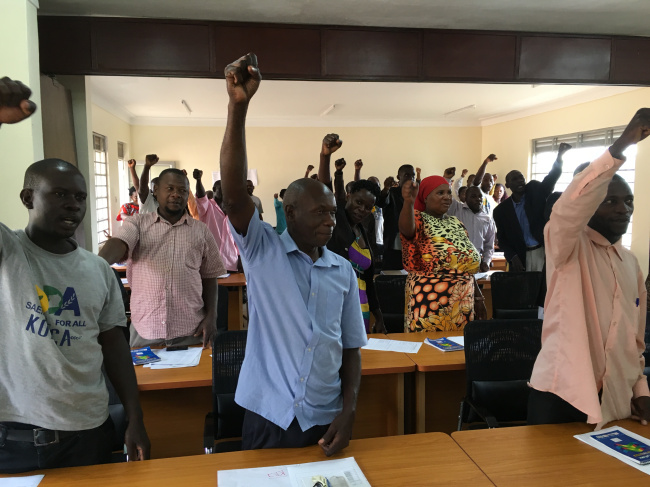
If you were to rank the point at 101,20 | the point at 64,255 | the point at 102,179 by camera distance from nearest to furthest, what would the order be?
the point at 64,255 < the point at 101,20 < the point at 102,179

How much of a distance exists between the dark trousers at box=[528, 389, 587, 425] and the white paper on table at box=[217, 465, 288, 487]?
38.3 inches

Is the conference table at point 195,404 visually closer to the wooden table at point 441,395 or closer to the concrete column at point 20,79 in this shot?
the wooden table at point 441,395

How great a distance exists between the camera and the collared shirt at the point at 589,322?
1576 mm

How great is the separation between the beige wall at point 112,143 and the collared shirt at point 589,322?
26.9 feet

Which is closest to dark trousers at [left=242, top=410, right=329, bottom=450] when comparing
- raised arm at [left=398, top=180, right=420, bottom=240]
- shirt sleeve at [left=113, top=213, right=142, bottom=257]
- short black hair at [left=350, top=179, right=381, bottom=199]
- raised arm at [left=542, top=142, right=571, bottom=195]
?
shirt sleeve at [left=113, top=213, right=142, bottom=257]

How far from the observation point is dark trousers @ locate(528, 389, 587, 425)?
1.73 m

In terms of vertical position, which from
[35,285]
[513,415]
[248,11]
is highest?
[248,11]

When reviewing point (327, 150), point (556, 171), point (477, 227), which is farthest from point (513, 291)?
point (327, 150)

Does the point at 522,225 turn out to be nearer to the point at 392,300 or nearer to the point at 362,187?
the point at 392,300

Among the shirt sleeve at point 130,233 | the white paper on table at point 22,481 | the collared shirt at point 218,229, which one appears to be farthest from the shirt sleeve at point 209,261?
the collared shirt at point 218,229

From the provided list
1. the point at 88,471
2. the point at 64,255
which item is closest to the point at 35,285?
the point at 64,255

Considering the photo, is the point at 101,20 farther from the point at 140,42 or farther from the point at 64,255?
the point at 64,255

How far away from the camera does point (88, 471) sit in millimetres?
1430

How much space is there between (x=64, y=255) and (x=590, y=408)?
5.74 feet
